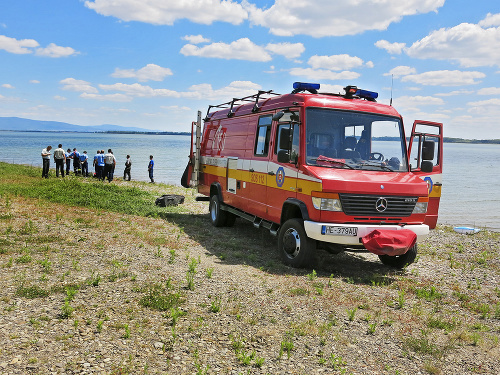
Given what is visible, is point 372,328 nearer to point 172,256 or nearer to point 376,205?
point 376,205

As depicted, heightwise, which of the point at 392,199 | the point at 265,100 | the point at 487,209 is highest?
the point at 265,100

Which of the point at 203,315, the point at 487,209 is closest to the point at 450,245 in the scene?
the point at 203,315

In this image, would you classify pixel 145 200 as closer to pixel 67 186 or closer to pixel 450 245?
pixel 67 186

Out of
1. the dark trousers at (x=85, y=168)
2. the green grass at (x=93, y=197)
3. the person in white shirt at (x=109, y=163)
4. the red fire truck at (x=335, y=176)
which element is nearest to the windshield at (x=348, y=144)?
the red fire truck at (x=335, y=176)

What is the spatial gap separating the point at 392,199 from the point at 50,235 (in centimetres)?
711

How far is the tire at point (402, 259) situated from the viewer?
342 inches

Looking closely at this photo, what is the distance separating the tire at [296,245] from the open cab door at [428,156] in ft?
8.61

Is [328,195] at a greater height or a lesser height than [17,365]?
greater

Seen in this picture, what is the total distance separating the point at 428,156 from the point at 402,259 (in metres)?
2.11

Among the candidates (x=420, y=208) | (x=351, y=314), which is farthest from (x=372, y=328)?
(x=420, y=208)

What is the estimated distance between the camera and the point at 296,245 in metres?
8.22

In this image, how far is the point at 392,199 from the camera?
7.80m

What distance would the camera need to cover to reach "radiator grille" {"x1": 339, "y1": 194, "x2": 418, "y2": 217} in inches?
298

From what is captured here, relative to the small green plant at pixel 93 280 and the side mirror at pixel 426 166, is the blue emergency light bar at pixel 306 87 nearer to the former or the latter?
the side mirror at pixel 426 166
